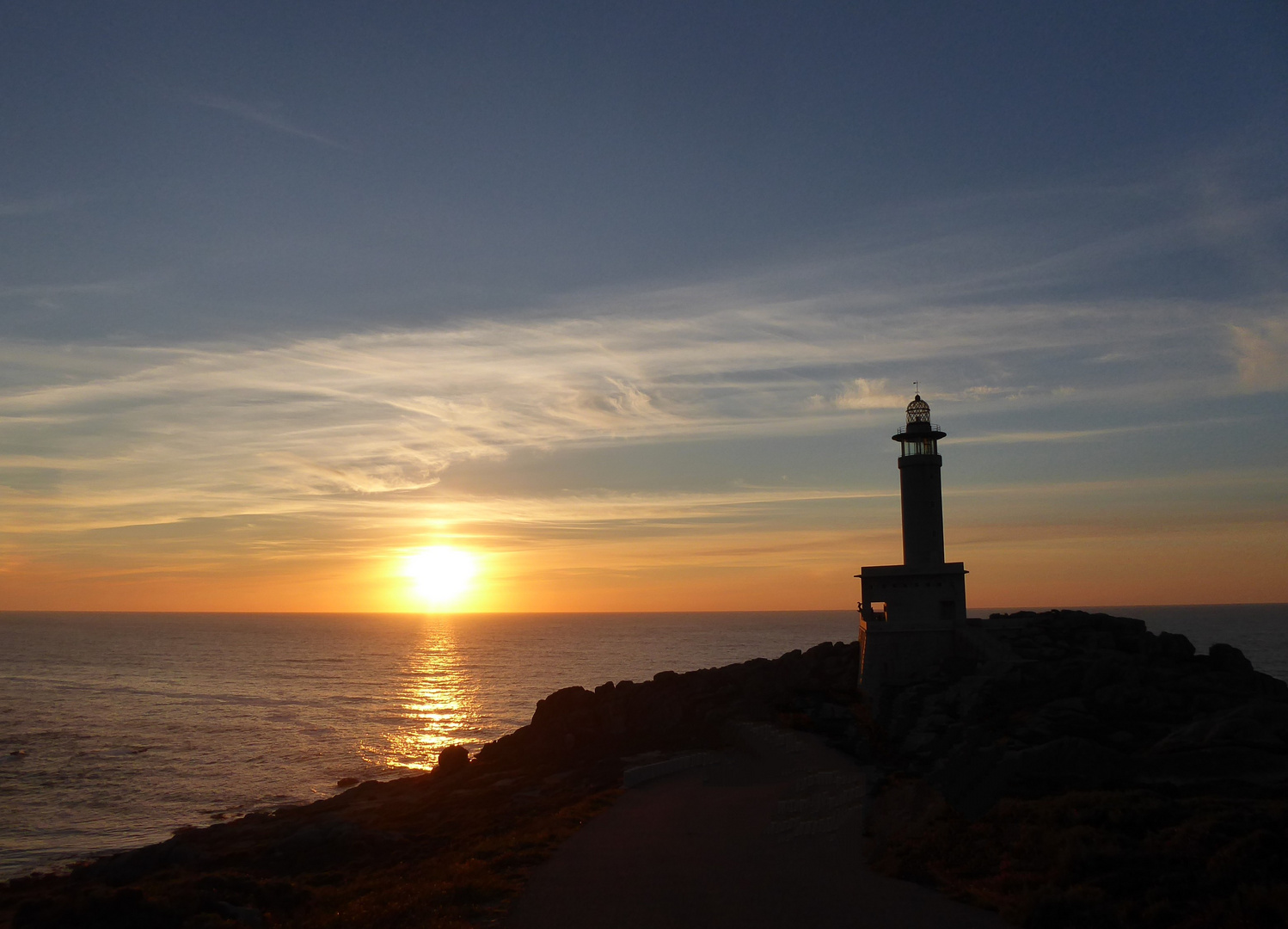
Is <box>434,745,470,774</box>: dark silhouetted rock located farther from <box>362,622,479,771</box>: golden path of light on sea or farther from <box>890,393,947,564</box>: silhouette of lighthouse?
<box>890,393,947,564</box>: silhouette of lighthouse

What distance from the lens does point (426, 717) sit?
83562mm

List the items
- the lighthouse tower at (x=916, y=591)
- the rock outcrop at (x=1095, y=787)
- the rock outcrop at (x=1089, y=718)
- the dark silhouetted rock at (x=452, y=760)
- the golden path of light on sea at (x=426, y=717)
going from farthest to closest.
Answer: the golden path of light on sea at (x=426, y=717) < the dark silhouetted rock at (x=452, y=760) < the lighthouse tower at (x=916, y=591) < the rock outcrop at (x=1089, y=718) < the rock outcrop at (x=1095, y=787)

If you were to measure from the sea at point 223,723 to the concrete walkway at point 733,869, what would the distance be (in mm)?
29270

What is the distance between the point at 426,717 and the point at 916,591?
57.6m

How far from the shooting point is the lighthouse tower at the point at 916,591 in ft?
126

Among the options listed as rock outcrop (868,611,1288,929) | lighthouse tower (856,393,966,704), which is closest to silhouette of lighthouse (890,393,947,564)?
lighthouse tower (856,393,966,704)

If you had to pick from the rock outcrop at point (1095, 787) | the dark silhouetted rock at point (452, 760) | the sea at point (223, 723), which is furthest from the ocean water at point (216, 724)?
the rock outcrop at point (1095, 787)

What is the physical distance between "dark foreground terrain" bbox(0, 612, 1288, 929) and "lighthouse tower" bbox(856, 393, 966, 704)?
6.04ft

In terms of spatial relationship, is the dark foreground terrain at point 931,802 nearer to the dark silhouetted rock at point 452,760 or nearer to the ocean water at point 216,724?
the dark silhouetted rock at point 452,760

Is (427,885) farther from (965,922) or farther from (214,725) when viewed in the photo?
(214,725)

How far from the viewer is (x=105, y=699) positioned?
9050 centimetres

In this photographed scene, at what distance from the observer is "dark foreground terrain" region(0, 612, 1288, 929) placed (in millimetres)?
14281

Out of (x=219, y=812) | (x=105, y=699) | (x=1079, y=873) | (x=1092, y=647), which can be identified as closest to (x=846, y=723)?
(x=1092, y=647)

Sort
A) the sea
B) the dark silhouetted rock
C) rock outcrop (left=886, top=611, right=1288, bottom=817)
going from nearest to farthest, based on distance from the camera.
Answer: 1. rock outcrop (left=886, top=611, right=1288, bottom=817)
2. the dark silhouetted rock
3. the sea
